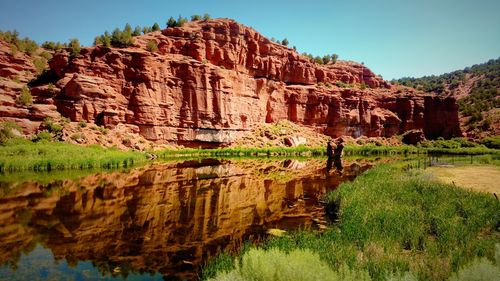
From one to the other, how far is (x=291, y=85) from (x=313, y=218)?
86.8 m

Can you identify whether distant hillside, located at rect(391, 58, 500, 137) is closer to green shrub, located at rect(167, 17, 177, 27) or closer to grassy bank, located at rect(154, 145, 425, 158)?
grassy bank, located at rect(154, 145, 425, 158)

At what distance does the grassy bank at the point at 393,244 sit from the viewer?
725 centimetres

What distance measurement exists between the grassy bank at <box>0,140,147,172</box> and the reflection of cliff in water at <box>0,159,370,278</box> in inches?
450

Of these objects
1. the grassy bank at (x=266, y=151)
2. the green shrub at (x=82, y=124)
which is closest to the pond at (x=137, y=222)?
the green shrub at (x=82, y=124)

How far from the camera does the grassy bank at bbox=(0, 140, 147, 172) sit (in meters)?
35.2

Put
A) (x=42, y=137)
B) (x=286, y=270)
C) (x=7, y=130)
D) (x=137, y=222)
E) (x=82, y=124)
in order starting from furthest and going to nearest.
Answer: (x=82, y=124) → (x=42, y=137) → (x=7, y=130) → (x=137, y=222) → (x=286, y=270)

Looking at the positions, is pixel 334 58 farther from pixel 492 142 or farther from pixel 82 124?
pixel 82 124

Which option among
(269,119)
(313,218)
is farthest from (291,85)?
(313,218)

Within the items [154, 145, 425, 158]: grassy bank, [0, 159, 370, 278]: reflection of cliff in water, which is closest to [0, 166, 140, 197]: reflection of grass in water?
[0, 159, 370, 278]: reflection of cliff in water

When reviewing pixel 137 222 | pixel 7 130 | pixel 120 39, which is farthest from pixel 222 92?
pixel 137 222

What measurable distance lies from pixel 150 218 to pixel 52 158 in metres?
27.9

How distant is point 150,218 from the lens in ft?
51.1

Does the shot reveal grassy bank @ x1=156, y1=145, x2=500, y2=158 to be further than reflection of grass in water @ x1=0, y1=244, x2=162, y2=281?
Yes

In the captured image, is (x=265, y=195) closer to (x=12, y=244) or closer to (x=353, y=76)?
(x=12, y=244)
